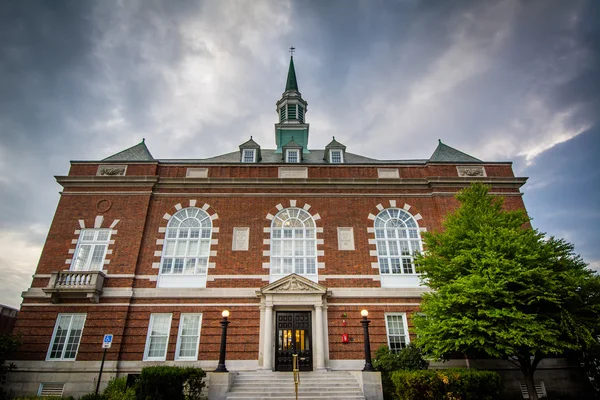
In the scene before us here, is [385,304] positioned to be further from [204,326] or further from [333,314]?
[204,326]

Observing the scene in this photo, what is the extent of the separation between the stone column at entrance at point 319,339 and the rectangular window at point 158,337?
8024 millimetres

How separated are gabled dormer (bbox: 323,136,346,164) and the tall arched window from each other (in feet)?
33.2

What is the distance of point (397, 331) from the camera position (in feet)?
59.9

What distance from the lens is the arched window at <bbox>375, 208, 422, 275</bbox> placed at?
65.3 ft

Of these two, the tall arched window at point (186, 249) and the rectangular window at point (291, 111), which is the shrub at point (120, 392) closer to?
the tall arched window at point (186, 249)

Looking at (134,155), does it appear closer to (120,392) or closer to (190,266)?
(190,266)

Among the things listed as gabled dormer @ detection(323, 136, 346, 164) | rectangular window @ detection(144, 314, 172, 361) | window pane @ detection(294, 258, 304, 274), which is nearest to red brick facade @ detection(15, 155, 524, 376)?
rectangular window @ detection(144, 314, 172, 361)

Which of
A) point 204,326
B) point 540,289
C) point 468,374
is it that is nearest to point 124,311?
point 204,326

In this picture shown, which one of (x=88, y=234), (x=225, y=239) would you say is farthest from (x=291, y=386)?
(x=88, y=234)

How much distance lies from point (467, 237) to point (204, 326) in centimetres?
1437

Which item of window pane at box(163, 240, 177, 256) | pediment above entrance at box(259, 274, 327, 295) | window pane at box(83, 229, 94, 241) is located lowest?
pediment above entrance at box(259, 274, 327, 295)

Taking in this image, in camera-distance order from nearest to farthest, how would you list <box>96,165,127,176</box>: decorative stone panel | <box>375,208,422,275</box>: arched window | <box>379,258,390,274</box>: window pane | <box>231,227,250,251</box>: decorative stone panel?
<box>379,258,390,274</box>: window pane, <box>375,208,422,275</box>: arched window, <box>231,227,250,251</box>: decorative stone panel, <box>96,165,127,176</box>: decorative stone panel

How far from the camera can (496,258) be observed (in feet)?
47.1

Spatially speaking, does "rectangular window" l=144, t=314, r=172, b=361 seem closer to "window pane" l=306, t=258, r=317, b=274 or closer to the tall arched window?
the tall arched window
